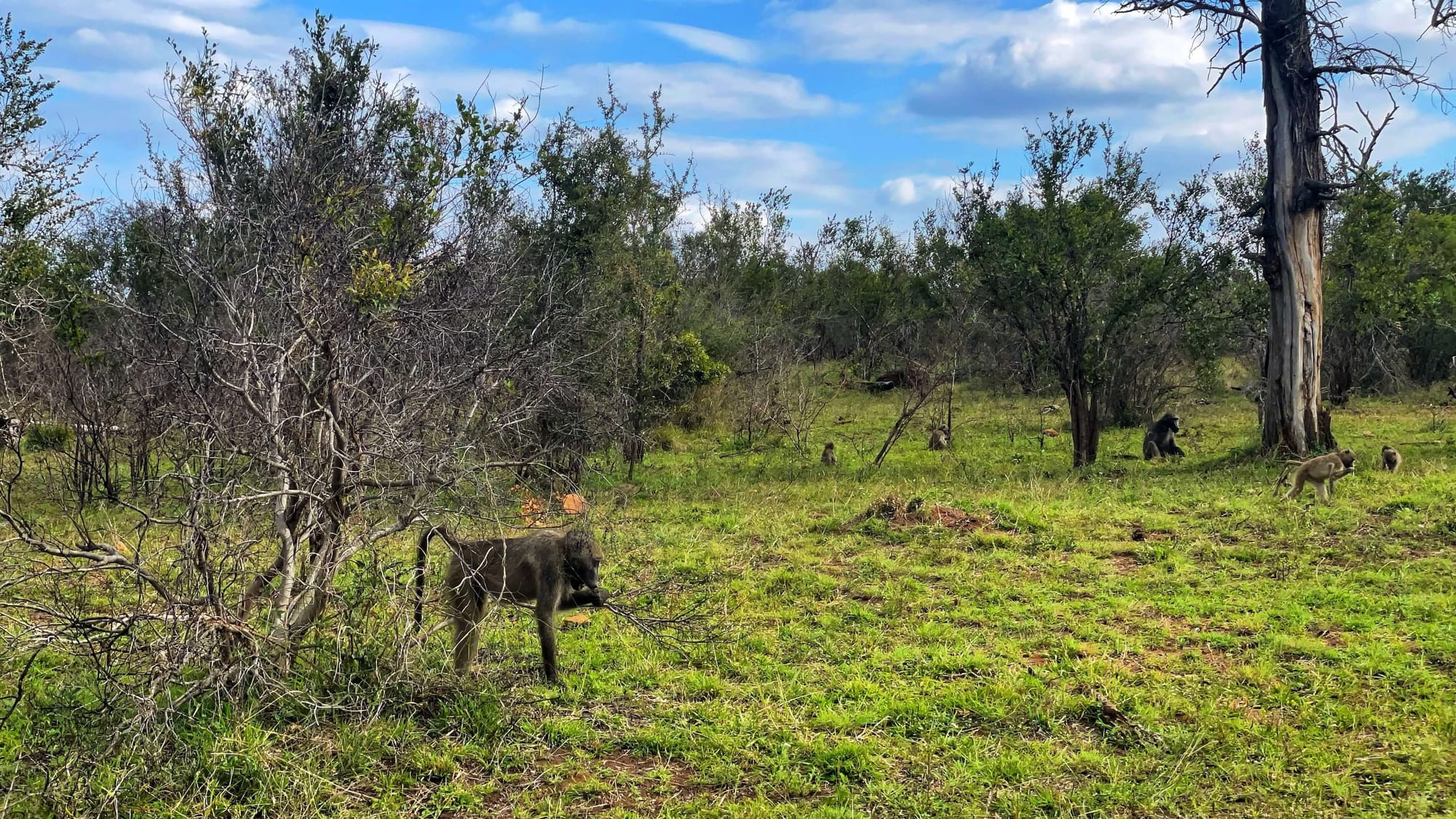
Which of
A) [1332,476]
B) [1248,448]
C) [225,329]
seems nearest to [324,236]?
[225,329]

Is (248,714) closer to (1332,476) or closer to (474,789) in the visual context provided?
(474,789)

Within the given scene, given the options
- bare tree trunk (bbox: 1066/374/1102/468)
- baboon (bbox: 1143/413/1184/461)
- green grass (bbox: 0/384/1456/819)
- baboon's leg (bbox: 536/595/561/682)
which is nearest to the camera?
green grass (bbox: 0/384/1456/819)

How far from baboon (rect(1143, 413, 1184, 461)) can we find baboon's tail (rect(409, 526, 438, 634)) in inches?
512

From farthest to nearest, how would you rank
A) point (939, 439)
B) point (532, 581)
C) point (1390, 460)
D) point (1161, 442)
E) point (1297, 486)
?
1. point (939, 439)
2. point (1161, 442)
3. point (1390, 460)
4. point (1297, 486)
5. point (532, 581)

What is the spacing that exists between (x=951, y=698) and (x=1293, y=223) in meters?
11.8

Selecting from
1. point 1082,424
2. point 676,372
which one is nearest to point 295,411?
point 676,372

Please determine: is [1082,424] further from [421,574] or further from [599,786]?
[599,786]

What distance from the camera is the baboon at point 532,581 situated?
5520mm

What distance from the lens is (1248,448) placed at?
1444cm

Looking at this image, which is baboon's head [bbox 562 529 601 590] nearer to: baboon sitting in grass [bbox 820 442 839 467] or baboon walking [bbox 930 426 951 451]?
baboon sitting in grass [bbox 820 442 839 467]

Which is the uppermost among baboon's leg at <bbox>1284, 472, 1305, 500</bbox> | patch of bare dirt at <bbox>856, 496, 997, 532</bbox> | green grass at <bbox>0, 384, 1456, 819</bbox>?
baboon's leg at <bbox>1284, 472, 1305, 500</bbox>

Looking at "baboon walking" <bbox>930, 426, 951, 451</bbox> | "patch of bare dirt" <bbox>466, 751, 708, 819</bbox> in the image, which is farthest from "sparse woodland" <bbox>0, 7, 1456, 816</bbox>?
"baboon walking" <bbox>930, 426, 951, 451</bbox>

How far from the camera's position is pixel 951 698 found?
5.38m

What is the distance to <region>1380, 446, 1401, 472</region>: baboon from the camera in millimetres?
12016
